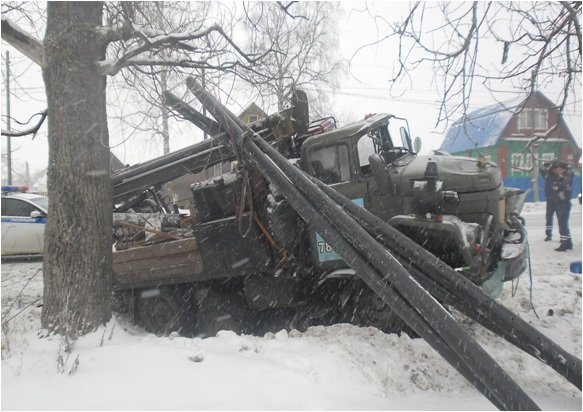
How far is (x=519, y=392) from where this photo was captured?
2.77 m

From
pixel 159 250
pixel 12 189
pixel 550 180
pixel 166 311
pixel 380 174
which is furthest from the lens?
pixel 12 189

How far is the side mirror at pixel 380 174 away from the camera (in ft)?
17.7

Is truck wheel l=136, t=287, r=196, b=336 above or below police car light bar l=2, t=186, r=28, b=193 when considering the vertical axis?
below

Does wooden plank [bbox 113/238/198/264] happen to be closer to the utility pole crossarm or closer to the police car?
the utility pole crossarm

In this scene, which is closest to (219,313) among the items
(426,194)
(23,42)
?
(426,194)

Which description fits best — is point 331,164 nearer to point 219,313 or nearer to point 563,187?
point 219,313

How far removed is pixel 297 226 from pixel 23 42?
3.59 m

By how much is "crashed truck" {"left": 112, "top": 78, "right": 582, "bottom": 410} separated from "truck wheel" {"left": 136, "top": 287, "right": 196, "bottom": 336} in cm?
2

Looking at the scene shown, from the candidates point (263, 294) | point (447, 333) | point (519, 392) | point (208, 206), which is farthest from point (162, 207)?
point (519, 392)

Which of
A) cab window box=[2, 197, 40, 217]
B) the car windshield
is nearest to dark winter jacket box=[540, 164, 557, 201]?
the car windshield

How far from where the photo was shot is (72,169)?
466 centimetres

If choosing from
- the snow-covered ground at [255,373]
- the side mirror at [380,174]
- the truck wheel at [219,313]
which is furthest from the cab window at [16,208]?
the side mirror at [380,174]

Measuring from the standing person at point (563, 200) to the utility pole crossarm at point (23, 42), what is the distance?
956 centimetres

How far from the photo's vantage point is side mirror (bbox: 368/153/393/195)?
5.39 meters
